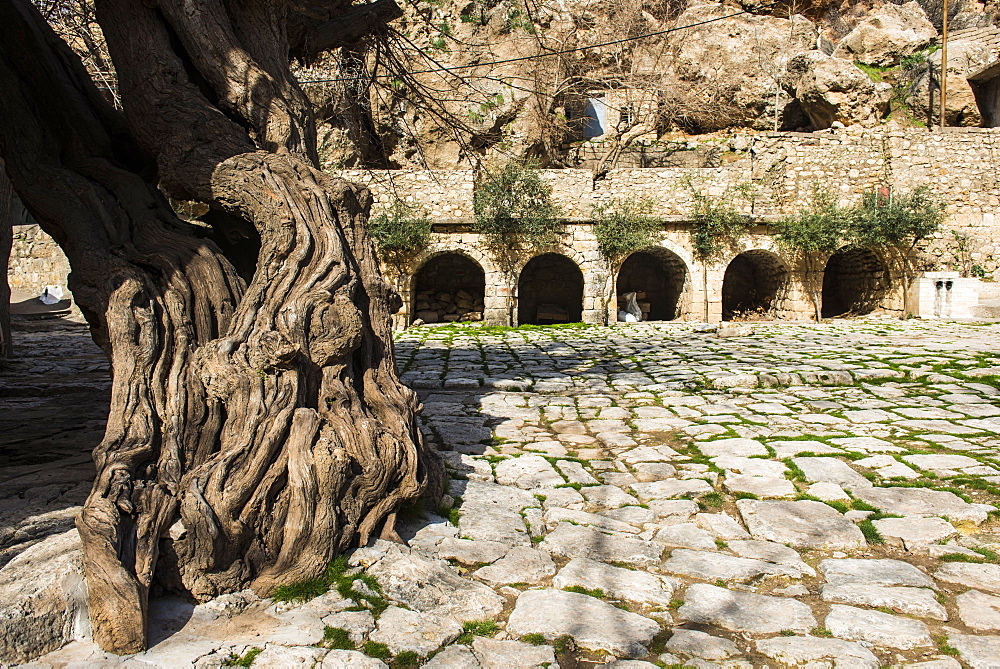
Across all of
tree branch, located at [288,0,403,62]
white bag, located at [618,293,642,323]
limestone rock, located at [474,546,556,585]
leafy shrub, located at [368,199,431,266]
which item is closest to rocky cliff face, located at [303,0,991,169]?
leafy shrub, located at [368,199,431,266]

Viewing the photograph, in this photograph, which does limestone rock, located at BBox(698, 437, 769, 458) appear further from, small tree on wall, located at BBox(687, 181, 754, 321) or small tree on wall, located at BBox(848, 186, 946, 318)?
small tree on wall, located at BBox(848, 186, 946, 318)

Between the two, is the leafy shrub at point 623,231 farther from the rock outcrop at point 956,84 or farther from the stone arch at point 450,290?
the rock outcrop at point 956,84

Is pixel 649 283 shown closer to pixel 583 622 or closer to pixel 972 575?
pixel 972 575

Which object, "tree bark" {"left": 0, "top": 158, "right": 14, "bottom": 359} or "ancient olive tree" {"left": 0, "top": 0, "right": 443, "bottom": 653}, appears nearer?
"ancient olive tree" {"left": 0, "top": 0, "right": 443, "bottom": 653}

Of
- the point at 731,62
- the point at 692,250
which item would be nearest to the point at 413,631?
the point at 692,250

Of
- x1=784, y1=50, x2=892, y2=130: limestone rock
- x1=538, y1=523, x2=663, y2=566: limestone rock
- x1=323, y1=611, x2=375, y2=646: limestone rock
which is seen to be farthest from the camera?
x1=784, y1=50, x2=892, y2=130: limestone rock

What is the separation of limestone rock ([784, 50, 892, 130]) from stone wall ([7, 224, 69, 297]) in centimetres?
2588

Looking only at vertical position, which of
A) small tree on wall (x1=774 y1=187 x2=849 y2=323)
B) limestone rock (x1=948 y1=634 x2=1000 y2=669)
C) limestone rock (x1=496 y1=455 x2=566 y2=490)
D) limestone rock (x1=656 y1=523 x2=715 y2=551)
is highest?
small tree on wall (x1=774 y1=187 x2=849 y2=323)

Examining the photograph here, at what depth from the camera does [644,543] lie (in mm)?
Answer: 2967

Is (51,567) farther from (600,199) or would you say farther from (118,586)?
(600,199)

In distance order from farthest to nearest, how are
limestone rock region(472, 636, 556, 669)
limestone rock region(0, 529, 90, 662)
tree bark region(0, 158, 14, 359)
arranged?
1. tree bark region(0, 158, 14, 359)
2. limestone rock region(472, 636, 556, 669)
3. limestone rock region(0, 529, 90, 662)

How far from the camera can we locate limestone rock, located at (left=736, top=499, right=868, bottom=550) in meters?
2.96

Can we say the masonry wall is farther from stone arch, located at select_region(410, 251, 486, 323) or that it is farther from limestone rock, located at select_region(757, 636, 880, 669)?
limestone rock, located at select_region(757, 636, 880, 669)

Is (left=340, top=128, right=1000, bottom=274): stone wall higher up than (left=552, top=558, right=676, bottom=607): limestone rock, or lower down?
higher up
